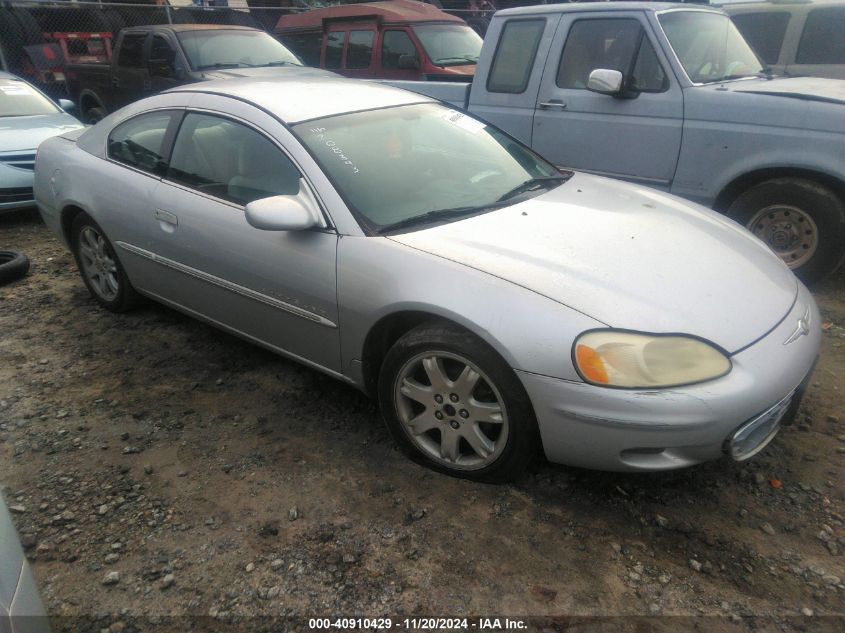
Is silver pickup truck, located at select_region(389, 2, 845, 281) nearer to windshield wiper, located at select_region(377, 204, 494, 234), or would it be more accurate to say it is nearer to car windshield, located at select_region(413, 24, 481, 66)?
windshield wiper, located at select_region(377, 204, 494, 234)

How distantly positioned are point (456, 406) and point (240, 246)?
1.29m

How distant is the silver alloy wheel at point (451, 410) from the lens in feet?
8.09

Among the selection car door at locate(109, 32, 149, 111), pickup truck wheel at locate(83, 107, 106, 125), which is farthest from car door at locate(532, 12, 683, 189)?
pickup truck wheel at locate(83, 107, 106, 125)

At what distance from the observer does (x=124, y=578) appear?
224 cm

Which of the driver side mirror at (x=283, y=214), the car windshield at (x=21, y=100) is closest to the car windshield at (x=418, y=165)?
the driver side mirror at (x=283, y=214)

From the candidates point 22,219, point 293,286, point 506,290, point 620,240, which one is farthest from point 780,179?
point 22,219

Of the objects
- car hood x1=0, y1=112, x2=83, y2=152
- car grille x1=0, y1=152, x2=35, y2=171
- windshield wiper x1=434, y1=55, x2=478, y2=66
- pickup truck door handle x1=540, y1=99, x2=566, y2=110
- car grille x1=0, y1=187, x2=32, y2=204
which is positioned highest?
pickup truck door handle x1=540, y1=99, x2=566, y2=110

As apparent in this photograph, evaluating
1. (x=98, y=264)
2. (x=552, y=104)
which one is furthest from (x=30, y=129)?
(x=552, y=104)

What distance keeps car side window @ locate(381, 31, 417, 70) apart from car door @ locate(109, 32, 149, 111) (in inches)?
113

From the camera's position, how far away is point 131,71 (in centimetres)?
823

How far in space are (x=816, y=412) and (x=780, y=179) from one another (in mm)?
1871

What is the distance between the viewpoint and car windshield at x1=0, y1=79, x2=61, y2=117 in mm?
6872

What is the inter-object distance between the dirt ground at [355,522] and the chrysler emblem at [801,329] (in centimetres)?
58

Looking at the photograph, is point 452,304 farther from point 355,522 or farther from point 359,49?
point 359,49
